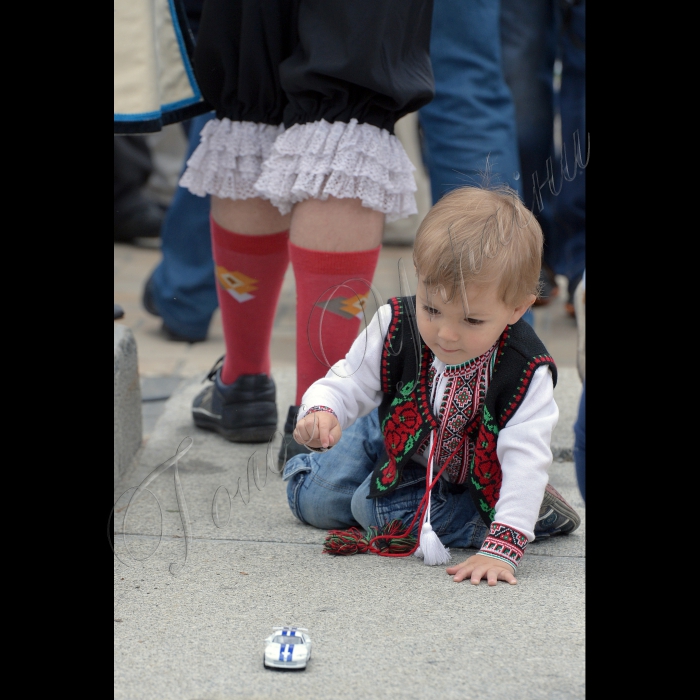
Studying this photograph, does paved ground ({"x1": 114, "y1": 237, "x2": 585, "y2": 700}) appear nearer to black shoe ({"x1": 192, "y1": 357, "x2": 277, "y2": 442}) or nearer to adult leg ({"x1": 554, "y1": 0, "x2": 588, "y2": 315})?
black shoe ({"x1": 192, "y1": 357, "x2": 277, "y2": 442})

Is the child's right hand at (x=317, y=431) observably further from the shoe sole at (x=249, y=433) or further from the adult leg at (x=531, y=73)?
the adult leg at (x=531, y=73)

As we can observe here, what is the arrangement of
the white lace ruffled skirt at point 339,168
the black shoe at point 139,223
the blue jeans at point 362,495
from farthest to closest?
the black shoe at point 139,223 → the white lace ruffled skirt at point 339,168 → the blue jeans at point 362,495

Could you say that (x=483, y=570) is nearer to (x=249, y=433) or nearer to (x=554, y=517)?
(x=554, y=517)

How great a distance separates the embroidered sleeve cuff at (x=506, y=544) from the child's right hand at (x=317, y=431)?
0.31 meters

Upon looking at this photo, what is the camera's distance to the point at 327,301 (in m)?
1.89

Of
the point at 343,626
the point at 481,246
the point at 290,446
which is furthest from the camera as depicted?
the point at 290,446

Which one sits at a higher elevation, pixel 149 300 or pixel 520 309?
pixel 520 309

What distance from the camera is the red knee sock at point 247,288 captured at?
84.5 inches

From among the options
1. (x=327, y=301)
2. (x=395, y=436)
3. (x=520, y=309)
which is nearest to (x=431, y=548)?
(x=395, y=436)

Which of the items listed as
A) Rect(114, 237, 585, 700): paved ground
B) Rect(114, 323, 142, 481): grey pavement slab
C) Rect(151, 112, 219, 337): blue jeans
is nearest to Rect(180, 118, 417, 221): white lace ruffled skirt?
Rect(114, 323, 142, 481): grey pavement slab

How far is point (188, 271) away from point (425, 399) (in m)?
1.89

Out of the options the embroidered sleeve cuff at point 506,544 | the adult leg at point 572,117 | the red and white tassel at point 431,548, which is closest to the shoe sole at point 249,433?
the red and white tassel at point 431,548

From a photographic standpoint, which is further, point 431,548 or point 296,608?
point 431,548
